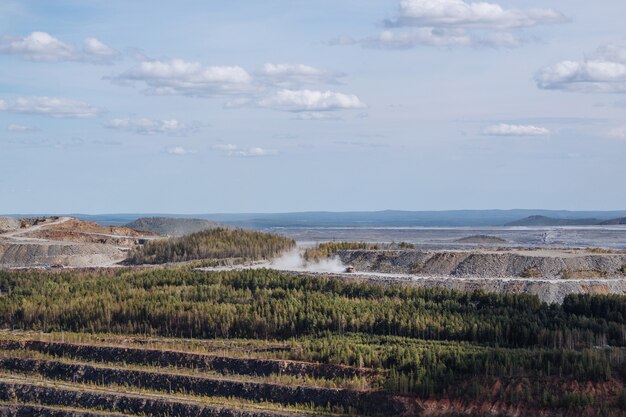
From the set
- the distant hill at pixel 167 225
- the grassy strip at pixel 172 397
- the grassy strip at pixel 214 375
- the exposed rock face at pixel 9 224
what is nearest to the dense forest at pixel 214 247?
the exposed rock face at pixel 9 224

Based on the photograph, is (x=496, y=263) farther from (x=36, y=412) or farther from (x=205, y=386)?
(x=36, y=412)

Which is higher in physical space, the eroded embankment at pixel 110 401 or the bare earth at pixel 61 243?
the bare earth at pixel 61 243

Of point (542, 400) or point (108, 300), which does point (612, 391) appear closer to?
point (542, 400)

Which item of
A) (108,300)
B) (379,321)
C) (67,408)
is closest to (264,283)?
(108,300)

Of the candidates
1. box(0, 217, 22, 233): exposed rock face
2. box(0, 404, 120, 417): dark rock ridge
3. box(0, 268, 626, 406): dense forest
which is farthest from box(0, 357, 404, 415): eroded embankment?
box(0, 217, 22, 233): exposed rock face

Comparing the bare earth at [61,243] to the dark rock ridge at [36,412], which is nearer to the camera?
the dark rock ridge at [36,412]

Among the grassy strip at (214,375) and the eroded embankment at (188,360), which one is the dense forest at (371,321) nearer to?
the eroded embankment at (188,360)
